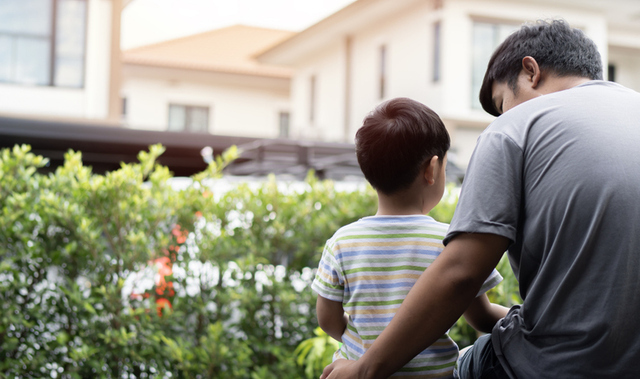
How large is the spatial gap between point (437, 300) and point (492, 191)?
307mm

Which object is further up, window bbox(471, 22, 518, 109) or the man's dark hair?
window bbox(471, 22, 518, 109)

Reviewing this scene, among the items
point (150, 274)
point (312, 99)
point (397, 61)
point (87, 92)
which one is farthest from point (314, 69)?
point (150, 274)

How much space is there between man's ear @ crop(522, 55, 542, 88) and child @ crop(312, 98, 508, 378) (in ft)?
0.93

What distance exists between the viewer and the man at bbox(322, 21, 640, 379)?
1571 millimetres

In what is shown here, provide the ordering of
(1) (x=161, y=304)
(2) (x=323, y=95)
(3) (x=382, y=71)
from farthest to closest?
(2) (x=323, y=95) → (3) (x=382, y=71) → (1) (x=161, y=304)

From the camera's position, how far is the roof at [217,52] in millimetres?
24641

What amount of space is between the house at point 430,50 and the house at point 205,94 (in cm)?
356

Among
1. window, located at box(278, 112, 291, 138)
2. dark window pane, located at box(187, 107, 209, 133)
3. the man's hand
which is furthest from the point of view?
window, located at box(278, 112, 291, 138)

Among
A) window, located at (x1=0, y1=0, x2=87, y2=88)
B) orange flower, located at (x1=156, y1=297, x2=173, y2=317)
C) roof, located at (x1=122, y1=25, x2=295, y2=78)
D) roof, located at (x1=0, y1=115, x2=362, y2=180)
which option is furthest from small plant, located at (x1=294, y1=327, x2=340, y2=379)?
roof, located at (x1=122, y1=25, x2=295, y2=78)

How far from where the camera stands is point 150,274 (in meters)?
3.85

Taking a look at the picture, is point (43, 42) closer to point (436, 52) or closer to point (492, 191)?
point (436, 52)

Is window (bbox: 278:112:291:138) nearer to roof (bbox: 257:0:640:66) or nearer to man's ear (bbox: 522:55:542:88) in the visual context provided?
roof (bbox: 257:0:640:66)

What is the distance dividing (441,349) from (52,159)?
49.6ft

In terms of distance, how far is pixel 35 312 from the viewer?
3535mm
